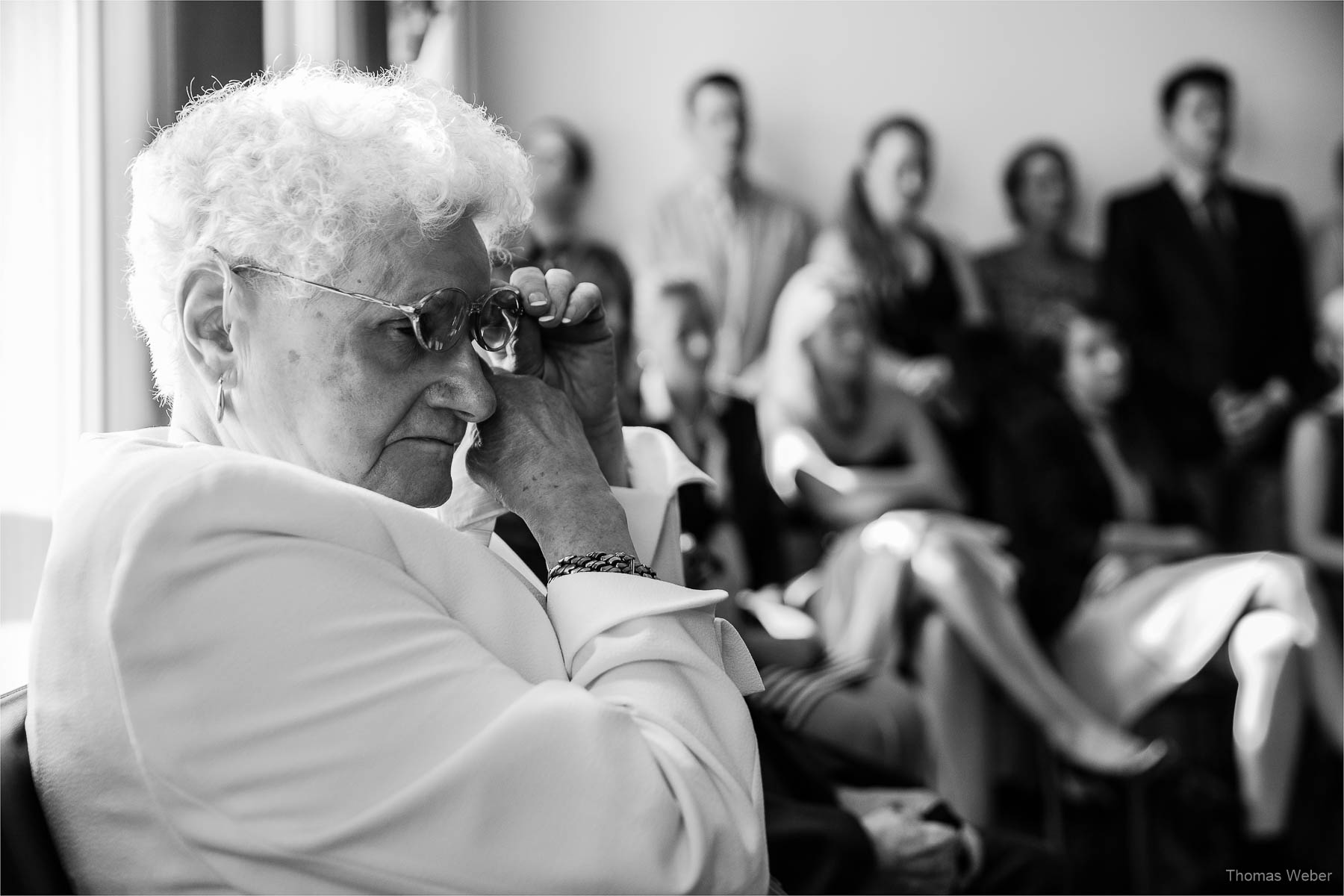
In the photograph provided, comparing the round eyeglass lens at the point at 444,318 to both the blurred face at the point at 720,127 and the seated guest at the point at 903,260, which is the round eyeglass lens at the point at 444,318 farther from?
the blurred face at the point at 720,127

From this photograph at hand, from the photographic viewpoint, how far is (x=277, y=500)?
2.92 feet

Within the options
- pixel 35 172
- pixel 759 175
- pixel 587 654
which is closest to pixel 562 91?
pixel 759 175

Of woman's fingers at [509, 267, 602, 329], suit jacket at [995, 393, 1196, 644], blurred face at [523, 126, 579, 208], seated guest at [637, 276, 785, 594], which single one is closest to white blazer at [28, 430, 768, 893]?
woman's fingers at [509, 267, 602, 329]

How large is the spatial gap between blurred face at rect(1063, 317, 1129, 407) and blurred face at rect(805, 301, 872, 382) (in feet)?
3.93

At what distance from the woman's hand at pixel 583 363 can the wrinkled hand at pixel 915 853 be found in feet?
2.14

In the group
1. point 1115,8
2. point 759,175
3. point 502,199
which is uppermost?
point 1115,8

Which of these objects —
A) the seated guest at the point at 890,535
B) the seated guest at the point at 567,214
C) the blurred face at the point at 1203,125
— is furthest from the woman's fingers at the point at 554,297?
the blurred face at the point at 1203,125

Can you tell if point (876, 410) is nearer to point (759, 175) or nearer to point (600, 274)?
point (600, 274)

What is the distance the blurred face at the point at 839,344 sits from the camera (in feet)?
14.6

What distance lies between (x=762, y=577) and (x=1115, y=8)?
377 centimetres

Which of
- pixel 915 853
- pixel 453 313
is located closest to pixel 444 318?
pixel 453 313

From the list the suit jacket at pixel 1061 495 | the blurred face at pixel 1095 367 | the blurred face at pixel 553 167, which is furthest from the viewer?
the blurred face at pixel 553 167

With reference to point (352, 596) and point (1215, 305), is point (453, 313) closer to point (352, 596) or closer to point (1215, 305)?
point (352, 596)

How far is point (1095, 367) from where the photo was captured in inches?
200
